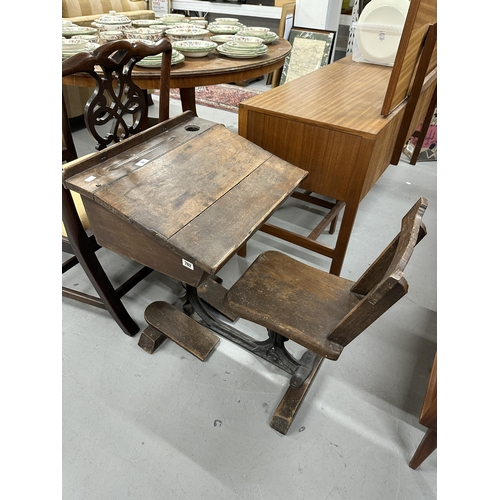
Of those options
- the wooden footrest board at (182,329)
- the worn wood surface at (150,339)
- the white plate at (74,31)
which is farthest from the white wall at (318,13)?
the worn wood surface at (150,339)

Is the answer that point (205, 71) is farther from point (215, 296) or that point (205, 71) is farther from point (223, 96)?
point (223, 96)

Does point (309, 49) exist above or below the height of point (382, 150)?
above

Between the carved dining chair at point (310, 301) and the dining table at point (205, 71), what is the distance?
1.16 meters

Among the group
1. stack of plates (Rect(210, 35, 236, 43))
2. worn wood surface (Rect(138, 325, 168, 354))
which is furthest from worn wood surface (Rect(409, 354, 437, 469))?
stack of plates (Rect(210, 35, 236, 43))

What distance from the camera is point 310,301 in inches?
46.8

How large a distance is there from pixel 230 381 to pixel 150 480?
436mm

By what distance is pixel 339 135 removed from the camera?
1.44m

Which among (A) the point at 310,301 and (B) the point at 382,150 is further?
(B) the point at 382,150

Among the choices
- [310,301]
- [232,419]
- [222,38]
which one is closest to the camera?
[310,301]

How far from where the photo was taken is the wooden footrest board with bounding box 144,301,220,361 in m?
1.48

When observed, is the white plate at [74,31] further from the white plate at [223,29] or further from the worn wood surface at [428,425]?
the worn wood surface at [428,425]

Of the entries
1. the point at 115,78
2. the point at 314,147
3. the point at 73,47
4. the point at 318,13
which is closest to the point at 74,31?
the point at 73,47

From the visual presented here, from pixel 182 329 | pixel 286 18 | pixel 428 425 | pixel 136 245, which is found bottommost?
pixel 182 329

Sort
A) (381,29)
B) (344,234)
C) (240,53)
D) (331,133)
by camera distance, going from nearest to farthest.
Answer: (331,133) → (344,234) → (381,29) → (240,53)
